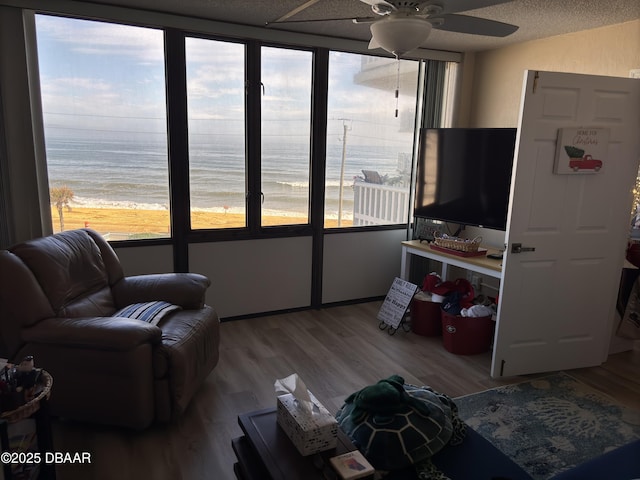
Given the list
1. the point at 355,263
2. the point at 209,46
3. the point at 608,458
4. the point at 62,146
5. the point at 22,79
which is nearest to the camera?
the point at 608,458

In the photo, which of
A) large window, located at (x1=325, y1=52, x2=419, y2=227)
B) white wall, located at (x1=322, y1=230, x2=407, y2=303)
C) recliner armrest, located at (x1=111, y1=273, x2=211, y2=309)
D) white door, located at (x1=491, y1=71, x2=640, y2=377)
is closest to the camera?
white door, located at (x1=491, y1=71, x2=640, y2=377)

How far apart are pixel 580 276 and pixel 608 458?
172 centimetres

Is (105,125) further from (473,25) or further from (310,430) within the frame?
(310,430)

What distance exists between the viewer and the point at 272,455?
1736mm

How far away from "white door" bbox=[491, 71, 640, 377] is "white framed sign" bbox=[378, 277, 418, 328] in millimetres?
908

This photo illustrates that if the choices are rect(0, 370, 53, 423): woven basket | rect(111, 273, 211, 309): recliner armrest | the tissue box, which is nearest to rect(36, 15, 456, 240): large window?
rect(111, 273, 211, 309): recliner armrest

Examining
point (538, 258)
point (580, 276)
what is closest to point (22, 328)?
point (538, 258)

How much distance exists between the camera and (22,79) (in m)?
3.03

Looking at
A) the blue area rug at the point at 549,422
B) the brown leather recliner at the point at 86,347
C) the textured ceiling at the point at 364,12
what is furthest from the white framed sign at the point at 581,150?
the brown leather recliner at the point at 86,347

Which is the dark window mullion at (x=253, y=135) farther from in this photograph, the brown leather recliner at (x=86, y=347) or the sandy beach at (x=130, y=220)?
the brown leather recliner at (x=86, y=347)

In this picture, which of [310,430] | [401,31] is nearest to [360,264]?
[310,430]

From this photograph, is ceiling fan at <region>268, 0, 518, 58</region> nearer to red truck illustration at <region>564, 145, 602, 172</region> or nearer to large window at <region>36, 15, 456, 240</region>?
large window at <region>36, 15, 456, 240</region>

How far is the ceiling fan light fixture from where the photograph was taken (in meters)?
1.71

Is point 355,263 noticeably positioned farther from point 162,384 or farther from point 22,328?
point 22,328
